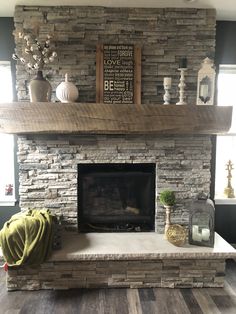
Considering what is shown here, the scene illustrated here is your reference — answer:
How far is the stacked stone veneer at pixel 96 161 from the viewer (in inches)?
108

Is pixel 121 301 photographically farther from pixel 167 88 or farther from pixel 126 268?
pixel 167 88

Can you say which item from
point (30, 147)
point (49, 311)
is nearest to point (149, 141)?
point (30, 147)

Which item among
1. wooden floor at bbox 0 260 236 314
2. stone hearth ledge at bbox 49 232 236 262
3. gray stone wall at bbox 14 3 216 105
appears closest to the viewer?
wooden floor at bbox 0 260 236 314

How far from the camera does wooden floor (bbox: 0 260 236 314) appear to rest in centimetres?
215

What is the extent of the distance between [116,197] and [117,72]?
48.8 inches

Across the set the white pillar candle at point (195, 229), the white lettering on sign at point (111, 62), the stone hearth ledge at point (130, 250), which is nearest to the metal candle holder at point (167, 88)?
the white lettering on sign at point (111, 62)

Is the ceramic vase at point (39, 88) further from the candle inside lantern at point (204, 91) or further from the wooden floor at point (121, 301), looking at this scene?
the wooden floor at point (121, 301)

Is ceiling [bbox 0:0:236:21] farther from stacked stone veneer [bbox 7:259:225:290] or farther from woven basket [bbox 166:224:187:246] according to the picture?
stacked stone veneer [bbox 7:259:225:290]

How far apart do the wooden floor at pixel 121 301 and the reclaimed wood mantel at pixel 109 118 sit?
1.37 metres

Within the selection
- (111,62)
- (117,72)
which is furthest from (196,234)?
(111,62)

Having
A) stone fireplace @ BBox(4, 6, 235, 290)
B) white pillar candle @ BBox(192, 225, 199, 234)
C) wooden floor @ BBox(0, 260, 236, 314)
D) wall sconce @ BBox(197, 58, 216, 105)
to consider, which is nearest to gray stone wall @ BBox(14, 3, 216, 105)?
stone fireplace @ BBox(4, 6, 235, 290)

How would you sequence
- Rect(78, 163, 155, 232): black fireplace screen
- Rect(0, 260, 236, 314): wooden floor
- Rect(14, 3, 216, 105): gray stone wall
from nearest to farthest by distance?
Rect(0, 260, 236, 314): wooden floor < Rect(14, 3, 216, 105): gray stone wall < Rect(78, 163, 155, 232): black fireplace screen

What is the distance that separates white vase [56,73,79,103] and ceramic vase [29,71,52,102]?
11 cm

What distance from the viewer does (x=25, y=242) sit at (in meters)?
2.27
